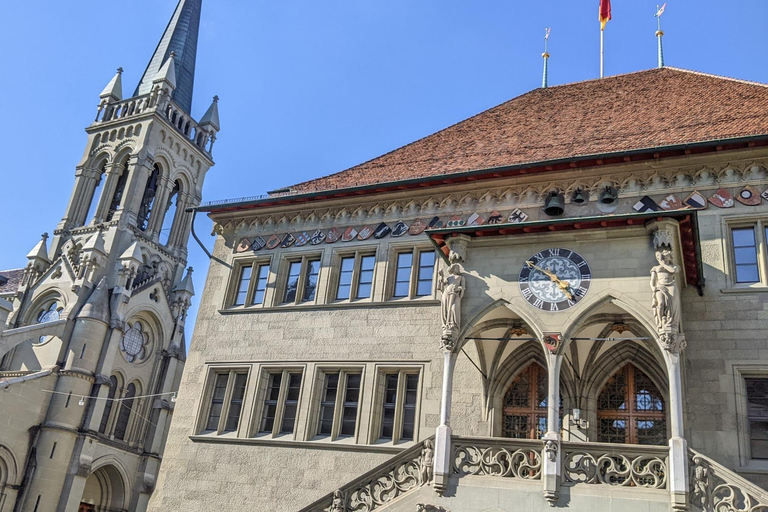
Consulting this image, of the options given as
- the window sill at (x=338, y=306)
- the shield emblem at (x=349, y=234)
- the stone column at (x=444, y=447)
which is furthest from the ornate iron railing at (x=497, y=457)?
the shield emblem at (x=349, y=234)

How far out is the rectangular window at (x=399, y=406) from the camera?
16922 millimetres

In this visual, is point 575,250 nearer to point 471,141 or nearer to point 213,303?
point 471,141

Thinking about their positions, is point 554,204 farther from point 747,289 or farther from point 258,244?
point 258,244

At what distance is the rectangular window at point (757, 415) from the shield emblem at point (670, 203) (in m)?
3.86

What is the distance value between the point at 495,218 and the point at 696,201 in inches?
175

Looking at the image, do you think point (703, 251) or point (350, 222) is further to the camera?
point (350, 222)

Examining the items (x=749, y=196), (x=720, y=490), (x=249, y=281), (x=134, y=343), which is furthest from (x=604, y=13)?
(x=134, y=343)

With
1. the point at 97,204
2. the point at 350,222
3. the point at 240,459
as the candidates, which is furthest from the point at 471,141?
the point at 97,204

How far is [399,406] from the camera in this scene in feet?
56.3

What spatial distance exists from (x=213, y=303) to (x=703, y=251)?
42.0 feet

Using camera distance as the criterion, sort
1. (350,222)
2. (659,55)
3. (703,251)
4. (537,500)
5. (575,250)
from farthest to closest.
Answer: (659,55)
(350,222)
(703,251)
(575,250)
(537,500)

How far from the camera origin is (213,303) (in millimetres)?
20797

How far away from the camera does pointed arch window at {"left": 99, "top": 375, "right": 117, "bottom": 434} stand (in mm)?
44000

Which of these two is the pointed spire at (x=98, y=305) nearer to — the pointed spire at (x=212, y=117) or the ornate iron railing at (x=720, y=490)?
the pointed spire at (x=212, y=117)
